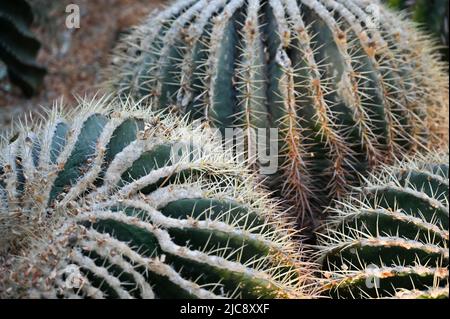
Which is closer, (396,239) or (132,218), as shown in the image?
(132,218)

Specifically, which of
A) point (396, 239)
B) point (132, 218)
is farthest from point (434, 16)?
point (132, 218)

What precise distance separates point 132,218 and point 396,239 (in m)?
0.63

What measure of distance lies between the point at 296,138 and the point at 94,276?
0.88 metres

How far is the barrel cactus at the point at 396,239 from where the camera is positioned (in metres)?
1.65

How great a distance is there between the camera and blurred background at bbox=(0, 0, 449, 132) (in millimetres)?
3067

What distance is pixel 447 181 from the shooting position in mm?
1848

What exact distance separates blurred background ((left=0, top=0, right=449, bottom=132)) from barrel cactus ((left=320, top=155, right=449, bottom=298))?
118 cm

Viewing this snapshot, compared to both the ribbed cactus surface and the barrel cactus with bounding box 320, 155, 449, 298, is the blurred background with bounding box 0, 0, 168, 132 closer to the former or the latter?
the ribbed cactus surface

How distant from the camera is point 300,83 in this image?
216 cm

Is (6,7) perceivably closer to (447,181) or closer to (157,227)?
(157,227)

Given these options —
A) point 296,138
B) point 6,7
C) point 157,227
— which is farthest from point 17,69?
point 157,227

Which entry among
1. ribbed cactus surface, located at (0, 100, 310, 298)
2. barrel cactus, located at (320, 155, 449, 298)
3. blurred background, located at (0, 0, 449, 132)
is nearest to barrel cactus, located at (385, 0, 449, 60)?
blurred background, located at (0, 0, 449, 132)

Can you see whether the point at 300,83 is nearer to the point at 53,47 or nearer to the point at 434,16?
the point at 434,16

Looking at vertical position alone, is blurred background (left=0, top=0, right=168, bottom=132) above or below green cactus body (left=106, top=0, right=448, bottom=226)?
below
